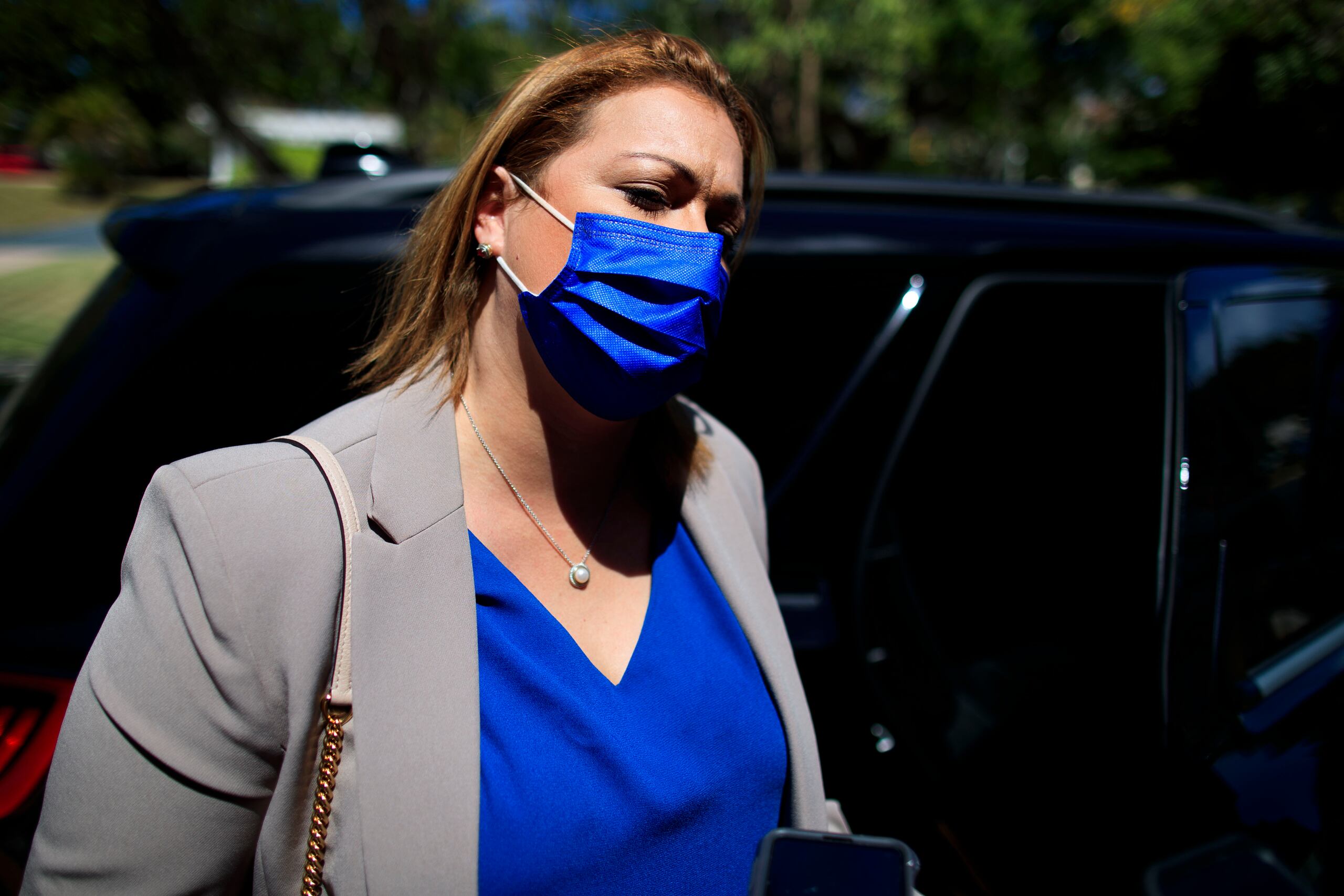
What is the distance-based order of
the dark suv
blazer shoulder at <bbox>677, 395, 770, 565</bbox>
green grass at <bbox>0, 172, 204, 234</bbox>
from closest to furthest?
the dark suv < blazer shoulder at <bbox>677, 395, 770, 565</bbox> < green grass at <bbox>0, 172, 204, 234</bbox>

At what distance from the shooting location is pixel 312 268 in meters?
1.72

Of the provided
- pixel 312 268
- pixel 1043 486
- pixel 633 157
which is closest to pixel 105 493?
pixel 312 268

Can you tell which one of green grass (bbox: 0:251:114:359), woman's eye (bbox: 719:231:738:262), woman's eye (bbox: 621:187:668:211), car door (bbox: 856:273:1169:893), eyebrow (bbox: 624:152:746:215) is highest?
green grass (bbox: 0:251:114:359)

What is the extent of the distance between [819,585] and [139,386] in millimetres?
1472

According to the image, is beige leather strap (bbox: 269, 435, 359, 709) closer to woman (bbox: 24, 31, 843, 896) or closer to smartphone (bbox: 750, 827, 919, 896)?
woman (bbox: 24, 31, 843, 896)

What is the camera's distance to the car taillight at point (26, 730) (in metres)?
1.26

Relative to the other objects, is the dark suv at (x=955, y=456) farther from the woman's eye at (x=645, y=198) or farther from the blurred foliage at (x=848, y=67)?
the blurred foliage at (x=848, y=67)

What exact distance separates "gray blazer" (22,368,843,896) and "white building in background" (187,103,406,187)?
6.02 ft

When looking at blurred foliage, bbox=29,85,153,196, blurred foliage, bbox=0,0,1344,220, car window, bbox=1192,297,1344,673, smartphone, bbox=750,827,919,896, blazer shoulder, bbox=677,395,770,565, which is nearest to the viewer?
smartphone, bbox=750,827,919,896

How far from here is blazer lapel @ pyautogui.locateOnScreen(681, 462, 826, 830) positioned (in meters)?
1.39

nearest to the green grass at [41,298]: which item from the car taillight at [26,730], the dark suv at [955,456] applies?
the dark suv at [955,456]

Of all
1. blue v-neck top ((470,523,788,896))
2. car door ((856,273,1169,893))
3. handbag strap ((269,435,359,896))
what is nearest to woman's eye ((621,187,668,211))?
blue v-neck top ((470,523,788,896))

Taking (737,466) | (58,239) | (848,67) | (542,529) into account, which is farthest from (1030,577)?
(58,239)

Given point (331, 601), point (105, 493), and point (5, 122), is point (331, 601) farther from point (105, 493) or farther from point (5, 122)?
point (5, 122)
